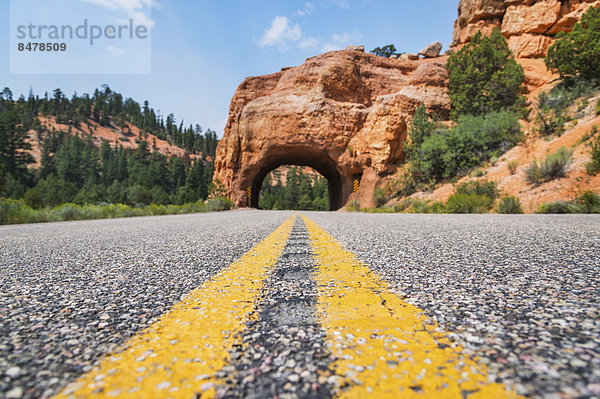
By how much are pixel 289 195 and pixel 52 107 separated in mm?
85162

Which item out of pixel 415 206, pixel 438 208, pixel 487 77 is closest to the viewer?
pixel 438 208

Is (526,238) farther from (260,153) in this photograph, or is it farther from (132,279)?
(260,153)

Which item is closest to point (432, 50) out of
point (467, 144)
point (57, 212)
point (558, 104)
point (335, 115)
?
point (335, 115)


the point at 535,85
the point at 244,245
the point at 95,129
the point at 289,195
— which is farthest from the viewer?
the point at 95,129

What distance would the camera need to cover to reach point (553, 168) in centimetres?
993

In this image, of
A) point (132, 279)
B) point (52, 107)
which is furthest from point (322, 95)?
point (52, 107)

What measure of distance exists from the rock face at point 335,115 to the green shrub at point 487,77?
210cm

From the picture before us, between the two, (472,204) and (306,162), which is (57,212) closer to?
(472,204)

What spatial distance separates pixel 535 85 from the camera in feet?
68.0

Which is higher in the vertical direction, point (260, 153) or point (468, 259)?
point (260, 153)

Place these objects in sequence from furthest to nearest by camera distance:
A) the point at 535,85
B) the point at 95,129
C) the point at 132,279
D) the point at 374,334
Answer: the point at 95,129 < the point at 535,85 < the point at 132,279 < the point at 374,334

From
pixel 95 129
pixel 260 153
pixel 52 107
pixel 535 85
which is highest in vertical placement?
pixel 52 107

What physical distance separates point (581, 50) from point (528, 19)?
35.7ft

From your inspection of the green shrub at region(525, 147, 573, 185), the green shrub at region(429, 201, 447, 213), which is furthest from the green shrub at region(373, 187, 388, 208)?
the green shrub at region(525, 147, 573, 185)
